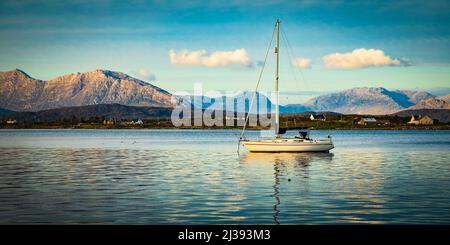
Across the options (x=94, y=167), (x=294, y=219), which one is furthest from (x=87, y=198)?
(x=94, y=167)

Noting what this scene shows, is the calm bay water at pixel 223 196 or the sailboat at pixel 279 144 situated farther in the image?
the sailboat at pixel 279 144

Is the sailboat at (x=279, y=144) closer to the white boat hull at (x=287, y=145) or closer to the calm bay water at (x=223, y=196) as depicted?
the white boat hull at (x=287, y=145)

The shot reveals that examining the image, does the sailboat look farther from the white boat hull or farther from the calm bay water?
the calm bay water

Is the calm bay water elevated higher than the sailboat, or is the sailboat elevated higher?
the sailboat

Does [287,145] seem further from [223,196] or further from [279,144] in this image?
[223,196]

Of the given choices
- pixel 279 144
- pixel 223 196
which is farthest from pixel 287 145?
pixel 223 196

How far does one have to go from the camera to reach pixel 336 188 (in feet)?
121

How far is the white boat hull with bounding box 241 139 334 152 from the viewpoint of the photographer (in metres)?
76.4

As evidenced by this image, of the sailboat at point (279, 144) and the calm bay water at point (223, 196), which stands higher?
the sailboat at point (279, 144)

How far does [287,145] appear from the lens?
76.2m

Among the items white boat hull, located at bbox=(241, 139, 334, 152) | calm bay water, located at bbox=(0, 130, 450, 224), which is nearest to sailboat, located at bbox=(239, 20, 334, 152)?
white boat hull, located at bbox=(241, 139, 334, 152)

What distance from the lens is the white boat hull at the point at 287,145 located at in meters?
76.4

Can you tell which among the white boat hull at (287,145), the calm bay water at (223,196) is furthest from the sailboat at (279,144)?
the calm bay water at (223,196)
